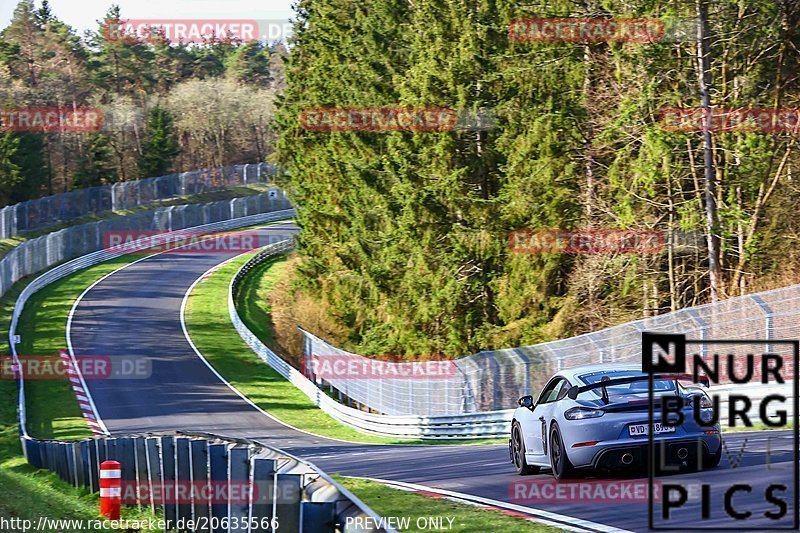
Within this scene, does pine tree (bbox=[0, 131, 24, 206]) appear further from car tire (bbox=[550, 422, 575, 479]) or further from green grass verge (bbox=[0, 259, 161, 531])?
car tire (bbox=[550, 422, 575, 479])

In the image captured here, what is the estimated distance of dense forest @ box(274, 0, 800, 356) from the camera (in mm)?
31234

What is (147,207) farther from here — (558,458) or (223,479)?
(223,479)

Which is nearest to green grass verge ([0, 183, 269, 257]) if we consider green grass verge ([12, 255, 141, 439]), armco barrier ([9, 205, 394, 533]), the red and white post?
green grass verge ([12, 255, 141, 439])

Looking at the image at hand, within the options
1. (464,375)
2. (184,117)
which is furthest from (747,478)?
(184,117)

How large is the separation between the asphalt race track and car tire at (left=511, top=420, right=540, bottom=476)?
0.15 m

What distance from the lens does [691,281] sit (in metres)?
34.6

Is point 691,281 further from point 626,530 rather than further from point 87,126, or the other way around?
point 87,126

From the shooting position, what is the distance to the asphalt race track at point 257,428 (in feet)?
36.0

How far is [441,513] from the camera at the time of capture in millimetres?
11258

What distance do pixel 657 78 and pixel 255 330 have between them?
3228cm

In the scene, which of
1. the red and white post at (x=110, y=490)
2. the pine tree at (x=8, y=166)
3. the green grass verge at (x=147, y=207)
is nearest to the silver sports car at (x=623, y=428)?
the red and white post at (x=110, y=490)

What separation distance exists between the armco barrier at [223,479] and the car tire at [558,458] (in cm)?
367

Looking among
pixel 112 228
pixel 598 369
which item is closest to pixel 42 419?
pixel 598 369

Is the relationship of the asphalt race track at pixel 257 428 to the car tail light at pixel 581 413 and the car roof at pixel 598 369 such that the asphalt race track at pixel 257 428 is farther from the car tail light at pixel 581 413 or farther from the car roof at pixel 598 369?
the car roof at pixel 598 369
